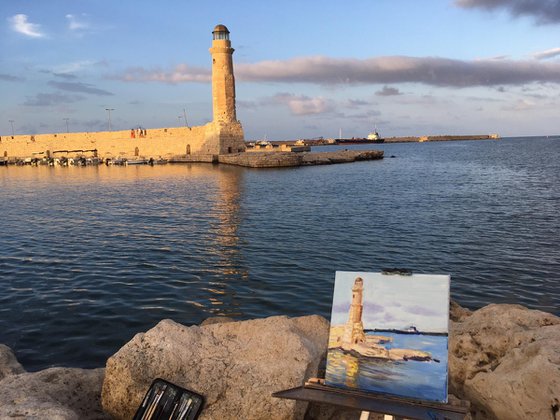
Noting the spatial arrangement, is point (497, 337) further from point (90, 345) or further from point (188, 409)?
point (90, 345)

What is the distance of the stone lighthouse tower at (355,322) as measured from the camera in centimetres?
402

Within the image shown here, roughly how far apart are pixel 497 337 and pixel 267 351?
8.17 ft

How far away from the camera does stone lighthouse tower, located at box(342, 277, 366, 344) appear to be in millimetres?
4020

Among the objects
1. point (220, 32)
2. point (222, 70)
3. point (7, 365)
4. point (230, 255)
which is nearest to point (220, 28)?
point (220, 32)

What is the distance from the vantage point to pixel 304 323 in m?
6.32

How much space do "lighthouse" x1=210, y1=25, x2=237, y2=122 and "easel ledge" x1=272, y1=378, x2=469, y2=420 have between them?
52.6 meters

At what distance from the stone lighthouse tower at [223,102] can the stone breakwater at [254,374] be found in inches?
2012

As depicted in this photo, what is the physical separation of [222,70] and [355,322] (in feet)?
173

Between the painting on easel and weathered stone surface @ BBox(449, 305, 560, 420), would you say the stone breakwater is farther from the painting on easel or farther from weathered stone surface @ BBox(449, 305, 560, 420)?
the painting on easel

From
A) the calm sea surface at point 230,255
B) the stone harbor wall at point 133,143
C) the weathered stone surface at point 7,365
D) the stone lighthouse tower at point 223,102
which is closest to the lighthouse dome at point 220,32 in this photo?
the stone lighthouse tower at point 223,102

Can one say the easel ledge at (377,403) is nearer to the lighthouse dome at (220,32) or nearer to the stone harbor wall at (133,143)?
the stone harbor wall at (133,143)

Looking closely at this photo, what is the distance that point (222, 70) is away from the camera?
53594mm

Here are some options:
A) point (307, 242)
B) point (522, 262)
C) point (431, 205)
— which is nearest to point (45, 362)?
point (307, 242)

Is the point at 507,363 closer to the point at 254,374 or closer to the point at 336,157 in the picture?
the point at 254,374
